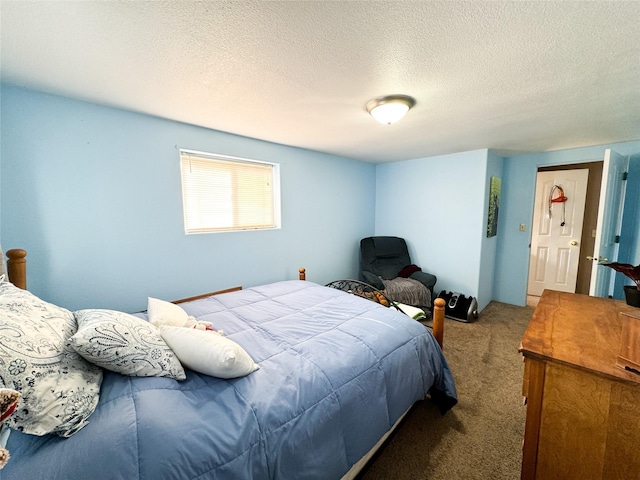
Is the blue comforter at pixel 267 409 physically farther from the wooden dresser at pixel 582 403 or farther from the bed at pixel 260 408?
the wooden dresser at pixel 582 403

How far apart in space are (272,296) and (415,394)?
1336mm

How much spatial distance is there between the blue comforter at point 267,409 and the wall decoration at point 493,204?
261cm

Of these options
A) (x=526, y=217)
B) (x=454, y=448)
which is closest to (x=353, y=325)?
(x=454, y=448)

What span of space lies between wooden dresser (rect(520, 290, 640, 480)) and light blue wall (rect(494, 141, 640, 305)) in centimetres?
304

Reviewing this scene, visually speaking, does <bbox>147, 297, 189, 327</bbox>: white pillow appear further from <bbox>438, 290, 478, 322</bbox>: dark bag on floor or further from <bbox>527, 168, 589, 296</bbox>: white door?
<bbox>527, 168, 589, 296</bbox>: white door

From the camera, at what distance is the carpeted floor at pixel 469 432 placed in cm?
144

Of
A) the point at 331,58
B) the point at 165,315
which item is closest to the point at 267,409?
the point at 165,315

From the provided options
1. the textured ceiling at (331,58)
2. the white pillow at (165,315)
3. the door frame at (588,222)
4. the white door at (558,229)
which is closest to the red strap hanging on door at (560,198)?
the white door at (558,229)

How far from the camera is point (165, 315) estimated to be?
4.91 feet

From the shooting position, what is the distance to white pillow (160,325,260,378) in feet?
3.59

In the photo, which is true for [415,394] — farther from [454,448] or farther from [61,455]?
[61,455]

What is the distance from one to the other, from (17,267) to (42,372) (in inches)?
49.8

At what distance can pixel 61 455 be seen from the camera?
73cm

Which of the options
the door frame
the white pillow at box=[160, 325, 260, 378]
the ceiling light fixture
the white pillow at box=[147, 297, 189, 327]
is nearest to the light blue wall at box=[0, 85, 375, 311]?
the white pillow at box=[147, 297, 189, 327]
